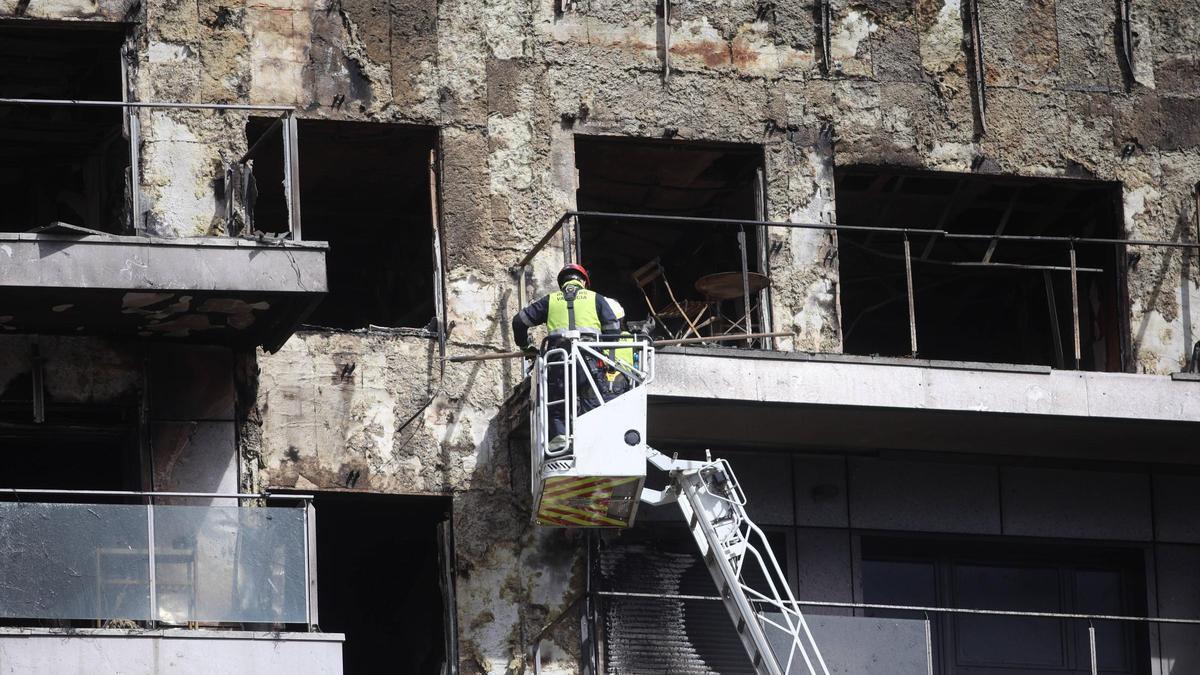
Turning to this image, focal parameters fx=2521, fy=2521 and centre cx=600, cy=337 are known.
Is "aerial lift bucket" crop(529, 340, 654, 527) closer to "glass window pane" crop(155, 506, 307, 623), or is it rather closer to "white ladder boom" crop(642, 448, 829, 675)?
"white ladder boom" crop(642, 448, 829, 675)

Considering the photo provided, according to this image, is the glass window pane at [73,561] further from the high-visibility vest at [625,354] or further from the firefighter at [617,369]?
the high-visibility vest at [625,354]

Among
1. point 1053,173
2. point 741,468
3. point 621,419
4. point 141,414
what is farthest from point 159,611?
point 1053,173

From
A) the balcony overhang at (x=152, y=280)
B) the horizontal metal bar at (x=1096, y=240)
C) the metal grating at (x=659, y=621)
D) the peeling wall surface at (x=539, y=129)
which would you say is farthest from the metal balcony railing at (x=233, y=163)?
the horizontal metal bar at (x=1096, y=240)

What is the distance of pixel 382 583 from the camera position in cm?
2430

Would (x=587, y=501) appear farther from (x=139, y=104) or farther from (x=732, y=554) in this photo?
(x=139, y=104)

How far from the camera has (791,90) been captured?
70.4 ft

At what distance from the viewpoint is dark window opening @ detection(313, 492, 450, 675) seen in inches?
856

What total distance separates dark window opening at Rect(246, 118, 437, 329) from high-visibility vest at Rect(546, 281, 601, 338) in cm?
200

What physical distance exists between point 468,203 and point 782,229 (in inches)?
106

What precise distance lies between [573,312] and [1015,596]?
16.8 ft

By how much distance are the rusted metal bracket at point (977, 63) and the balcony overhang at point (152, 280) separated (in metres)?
6.56

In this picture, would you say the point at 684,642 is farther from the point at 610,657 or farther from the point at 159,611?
the point at 159,611

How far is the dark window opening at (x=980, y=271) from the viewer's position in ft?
72.8

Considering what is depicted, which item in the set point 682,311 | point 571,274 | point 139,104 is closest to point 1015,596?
point 682,311
